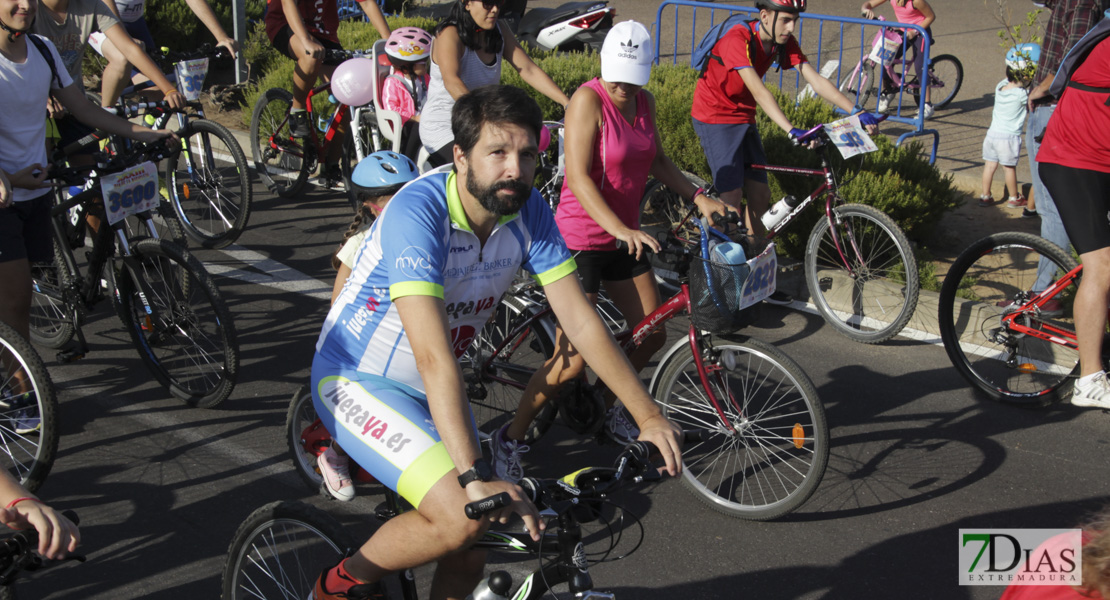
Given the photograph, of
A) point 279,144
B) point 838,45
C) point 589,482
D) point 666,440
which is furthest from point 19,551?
point 838,45

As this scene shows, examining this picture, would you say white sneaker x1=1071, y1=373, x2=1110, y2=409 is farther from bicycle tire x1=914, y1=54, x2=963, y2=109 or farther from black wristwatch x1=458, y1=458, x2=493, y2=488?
bicycle tire x1=914, y1=54, x2=963, y2=109

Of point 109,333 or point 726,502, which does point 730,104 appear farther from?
point 109,333

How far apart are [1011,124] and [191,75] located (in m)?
6.71

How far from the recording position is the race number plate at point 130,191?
5.04 meters

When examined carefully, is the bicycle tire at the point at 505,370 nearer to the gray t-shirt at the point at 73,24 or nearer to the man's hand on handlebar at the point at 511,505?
the man's hand on handlebar at the point at 511,505

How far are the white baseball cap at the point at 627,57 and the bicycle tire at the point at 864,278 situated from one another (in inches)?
89.2

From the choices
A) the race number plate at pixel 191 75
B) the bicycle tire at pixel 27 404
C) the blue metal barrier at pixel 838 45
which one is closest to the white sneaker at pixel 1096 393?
the blue metal barrier at pixel 838 45

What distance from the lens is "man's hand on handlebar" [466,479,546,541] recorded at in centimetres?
233

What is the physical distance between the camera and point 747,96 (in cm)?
659

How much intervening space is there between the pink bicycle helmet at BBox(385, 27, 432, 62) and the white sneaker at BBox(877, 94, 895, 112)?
6.54 metres

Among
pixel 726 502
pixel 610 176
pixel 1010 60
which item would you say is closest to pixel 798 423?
pixel 726 502

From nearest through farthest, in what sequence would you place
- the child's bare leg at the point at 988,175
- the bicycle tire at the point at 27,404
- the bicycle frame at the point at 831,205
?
the bicycle tire at the point at 27,404 → the bicycle frame at the point at 831,205 → the child's bare leg at the point at 988,175

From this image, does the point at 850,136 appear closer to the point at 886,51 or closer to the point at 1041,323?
A: the point at 1041,323

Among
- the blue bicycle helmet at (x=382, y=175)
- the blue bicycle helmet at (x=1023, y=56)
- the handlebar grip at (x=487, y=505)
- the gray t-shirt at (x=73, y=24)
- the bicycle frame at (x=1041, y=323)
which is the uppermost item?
the gray t-shirt at (x=73, y=24)
